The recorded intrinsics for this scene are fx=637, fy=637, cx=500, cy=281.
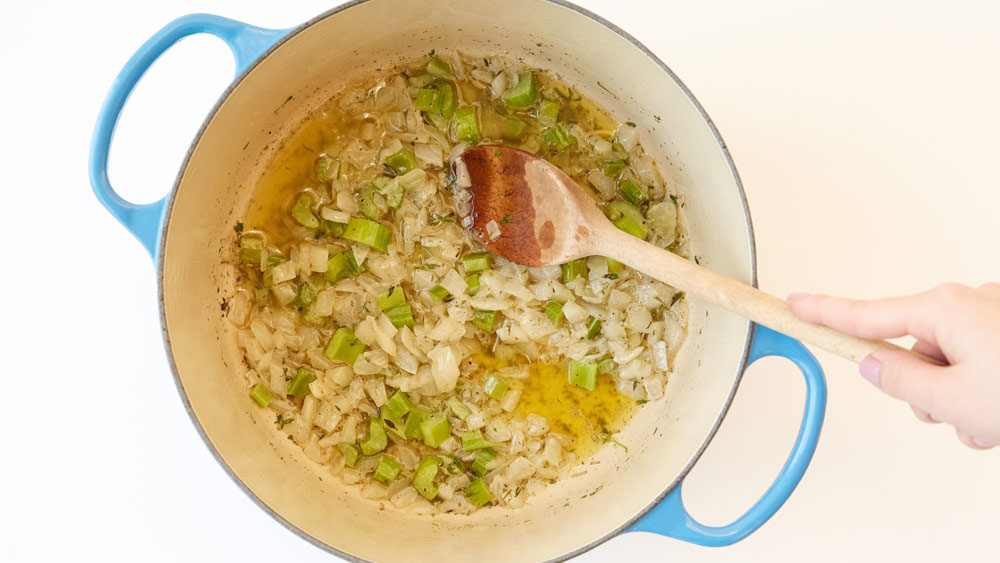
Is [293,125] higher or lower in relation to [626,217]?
higher

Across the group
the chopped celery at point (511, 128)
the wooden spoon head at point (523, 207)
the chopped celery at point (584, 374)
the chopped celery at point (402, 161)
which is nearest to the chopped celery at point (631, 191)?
the wooden spoon head at point (523, 207)

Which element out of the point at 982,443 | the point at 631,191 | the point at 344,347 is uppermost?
the point at 631,191

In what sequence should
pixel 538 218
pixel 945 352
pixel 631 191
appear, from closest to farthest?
1. pixel 945 352
2. pixel 538 218
3. pixel 631 191

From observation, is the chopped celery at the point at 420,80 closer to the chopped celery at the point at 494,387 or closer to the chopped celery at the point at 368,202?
the chopped celery at the point at 368,202

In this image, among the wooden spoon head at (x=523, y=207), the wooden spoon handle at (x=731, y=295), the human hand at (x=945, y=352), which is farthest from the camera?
the wooden spoon head at (x=523, y=207)

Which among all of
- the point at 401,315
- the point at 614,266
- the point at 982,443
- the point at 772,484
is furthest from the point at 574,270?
the point at 982,443

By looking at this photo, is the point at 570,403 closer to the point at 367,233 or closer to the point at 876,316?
the point at 367,233

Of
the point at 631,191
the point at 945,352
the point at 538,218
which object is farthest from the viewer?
the point at 631,191
